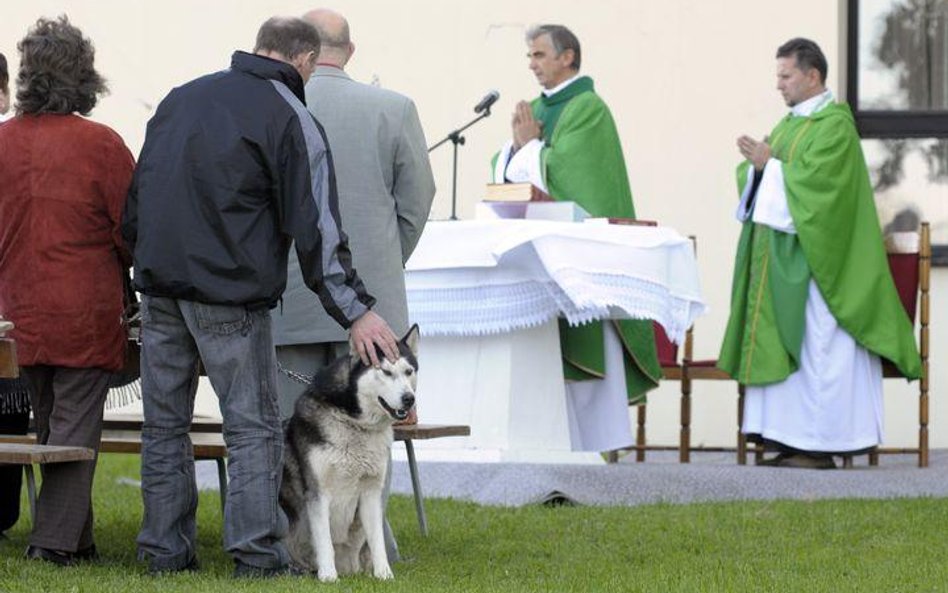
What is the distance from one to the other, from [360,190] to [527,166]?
3.49 m

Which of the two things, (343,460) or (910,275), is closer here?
(343,460)

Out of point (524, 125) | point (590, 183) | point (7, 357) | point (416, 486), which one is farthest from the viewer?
point (524, 125)

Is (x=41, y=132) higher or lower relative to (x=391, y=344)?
higher

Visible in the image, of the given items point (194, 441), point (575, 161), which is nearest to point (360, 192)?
point (194, 441)

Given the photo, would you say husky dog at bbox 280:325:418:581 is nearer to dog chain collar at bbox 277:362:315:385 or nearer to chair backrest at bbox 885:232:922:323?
dog chain collar at bbox 277:362:315:385

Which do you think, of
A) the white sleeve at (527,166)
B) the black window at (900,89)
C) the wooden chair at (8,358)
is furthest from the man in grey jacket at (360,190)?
Result: the black window at (900,89)

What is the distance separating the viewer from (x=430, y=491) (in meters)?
8.37

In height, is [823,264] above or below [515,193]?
below

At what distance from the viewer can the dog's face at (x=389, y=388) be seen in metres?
5.65

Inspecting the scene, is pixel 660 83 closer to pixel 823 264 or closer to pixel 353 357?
pixel 823 264

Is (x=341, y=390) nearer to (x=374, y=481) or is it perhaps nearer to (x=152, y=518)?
(x=374, y=481)

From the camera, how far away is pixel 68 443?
6105 mm

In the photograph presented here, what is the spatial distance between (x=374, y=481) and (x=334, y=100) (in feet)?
3.99

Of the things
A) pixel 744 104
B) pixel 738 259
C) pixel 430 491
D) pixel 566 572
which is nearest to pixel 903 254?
pixel 738 259
